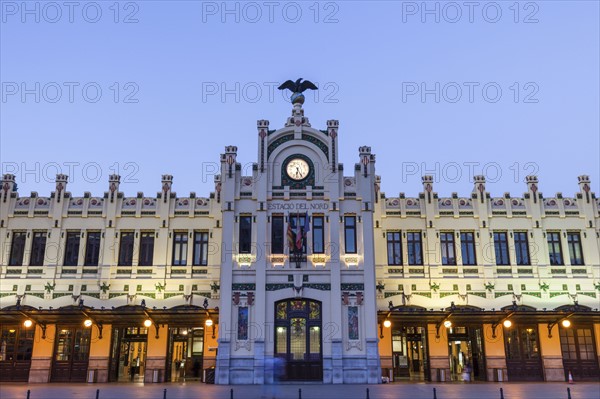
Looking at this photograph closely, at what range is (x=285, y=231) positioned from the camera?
32.9m

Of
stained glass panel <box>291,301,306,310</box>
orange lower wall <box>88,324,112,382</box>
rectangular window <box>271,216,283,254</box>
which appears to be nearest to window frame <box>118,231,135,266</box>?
orange lower wall <box>88,324,112,382</box>

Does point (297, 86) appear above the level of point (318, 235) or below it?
above

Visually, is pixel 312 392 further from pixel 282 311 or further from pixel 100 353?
pixel 100 353

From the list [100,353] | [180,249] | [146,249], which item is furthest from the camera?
[180,249]

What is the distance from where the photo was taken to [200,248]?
3622cm

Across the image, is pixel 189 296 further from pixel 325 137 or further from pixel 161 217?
pixel 325 137

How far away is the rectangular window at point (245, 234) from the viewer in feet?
108

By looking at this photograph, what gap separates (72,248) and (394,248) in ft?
67.8

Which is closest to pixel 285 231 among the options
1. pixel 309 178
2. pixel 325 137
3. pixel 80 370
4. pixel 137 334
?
pixel 309 178

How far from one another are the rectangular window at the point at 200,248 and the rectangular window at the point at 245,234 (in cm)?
412

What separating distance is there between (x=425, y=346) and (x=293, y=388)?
11.3m

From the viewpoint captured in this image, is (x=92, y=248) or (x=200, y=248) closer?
(x=92, y=248)

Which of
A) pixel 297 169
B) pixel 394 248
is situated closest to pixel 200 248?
pixel 297 169

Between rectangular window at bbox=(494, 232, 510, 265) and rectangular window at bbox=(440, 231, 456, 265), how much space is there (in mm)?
2803
